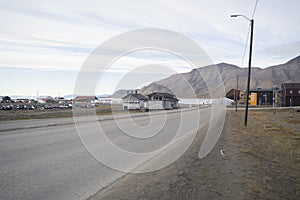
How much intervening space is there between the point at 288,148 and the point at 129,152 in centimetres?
734

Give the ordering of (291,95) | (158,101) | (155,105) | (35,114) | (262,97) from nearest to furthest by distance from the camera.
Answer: (35,114), (155,105), (158,101), (291,95), (262,97)

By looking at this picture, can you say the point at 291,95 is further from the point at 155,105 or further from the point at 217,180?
the point at 217,180

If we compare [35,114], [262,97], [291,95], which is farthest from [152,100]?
[262,97]

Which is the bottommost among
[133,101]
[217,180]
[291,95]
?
[217,180]

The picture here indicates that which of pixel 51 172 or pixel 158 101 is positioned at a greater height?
pixel 158 101

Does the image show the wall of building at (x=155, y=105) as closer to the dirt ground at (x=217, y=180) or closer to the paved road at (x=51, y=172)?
the paved road at (x=51, y=172)

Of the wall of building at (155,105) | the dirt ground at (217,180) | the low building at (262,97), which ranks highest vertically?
the low building at (262,97)

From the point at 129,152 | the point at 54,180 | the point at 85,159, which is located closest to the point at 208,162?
the point at 129,152

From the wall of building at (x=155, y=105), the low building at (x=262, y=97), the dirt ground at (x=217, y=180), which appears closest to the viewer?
the dirt ground at (x=217, y=180)

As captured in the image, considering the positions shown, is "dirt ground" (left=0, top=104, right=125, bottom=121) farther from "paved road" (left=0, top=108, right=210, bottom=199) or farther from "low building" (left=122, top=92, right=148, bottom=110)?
"low building" (left=122, top=92, right=148, bottom=110)

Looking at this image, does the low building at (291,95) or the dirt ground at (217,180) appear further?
the low building at (291,95)

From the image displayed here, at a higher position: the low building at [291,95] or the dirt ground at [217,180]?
the low building at [291,95]

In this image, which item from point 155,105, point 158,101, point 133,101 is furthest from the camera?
point 158,101

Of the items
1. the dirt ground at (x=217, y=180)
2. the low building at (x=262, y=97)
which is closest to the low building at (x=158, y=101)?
Result: the low building at (x=262, y=97)
